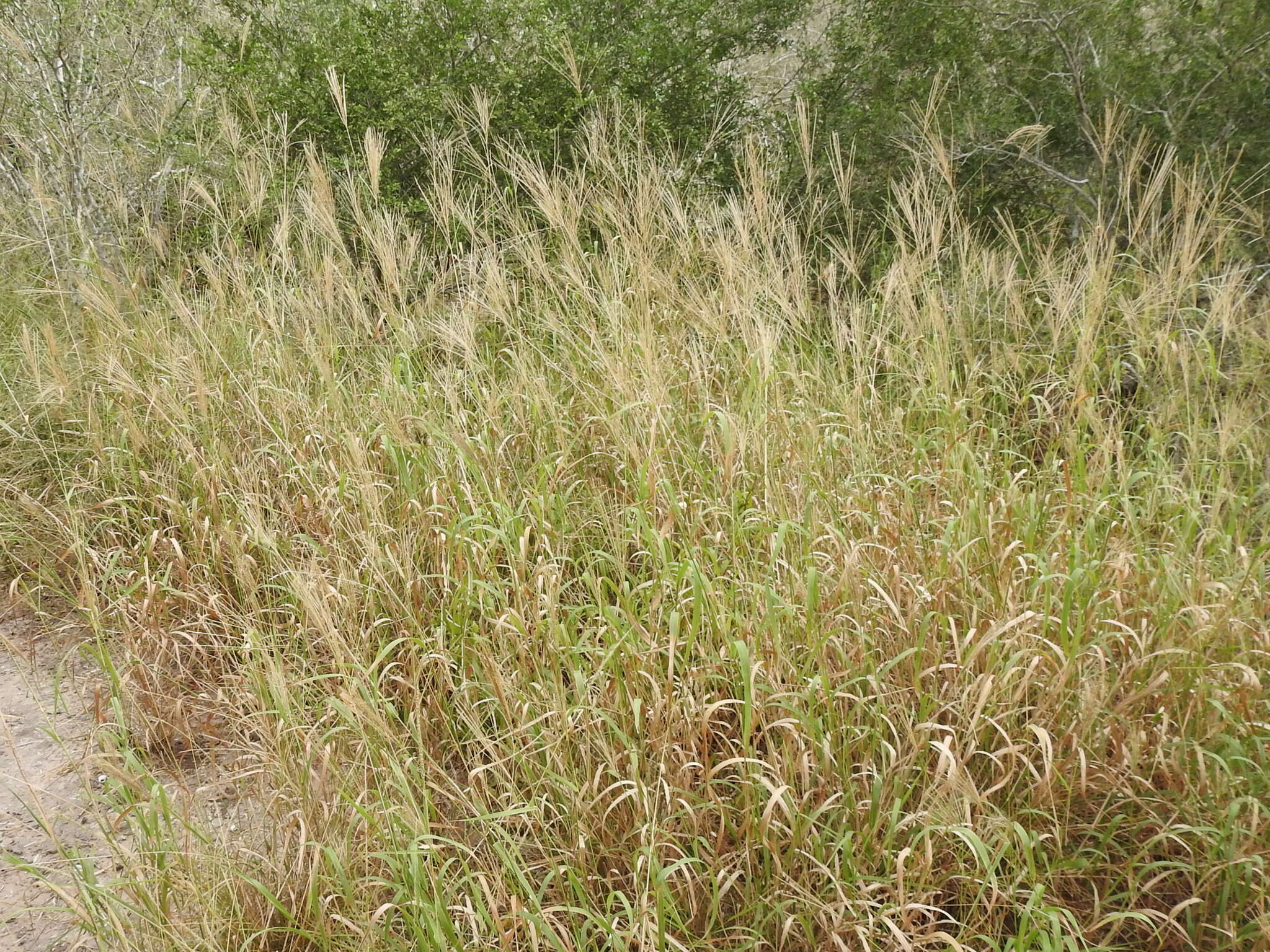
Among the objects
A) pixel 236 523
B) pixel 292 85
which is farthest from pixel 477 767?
pixel 292 85

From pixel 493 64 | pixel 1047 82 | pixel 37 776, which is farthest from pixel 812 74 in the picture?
pixel 37 776

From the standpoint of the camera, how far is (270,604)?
10.0 feet

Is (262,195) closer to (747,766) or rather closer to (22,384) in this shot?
(22,384)

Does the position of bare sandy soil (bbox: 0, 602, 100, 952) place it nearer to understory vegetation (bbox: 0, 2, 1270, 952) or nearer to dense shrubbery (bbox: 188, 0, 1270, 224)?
understory vegetation (bbox: 0, 2, 1270, 952)

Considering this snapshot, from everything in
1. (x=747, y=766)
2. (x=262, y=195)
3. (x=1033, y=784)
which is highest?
(x=262, y=195)

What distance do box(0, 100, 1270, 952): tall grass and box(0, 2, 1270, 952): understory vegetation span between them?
0.06 feet

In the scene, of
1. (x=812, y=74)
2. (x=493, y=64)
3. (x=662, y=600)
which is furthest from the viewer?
(x=812, y=74)

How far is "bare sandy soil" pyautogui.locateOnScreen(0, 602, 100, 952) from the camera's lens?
2.20 meters

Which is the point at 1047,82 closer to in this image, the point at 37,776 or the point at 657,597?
the point at 657,597

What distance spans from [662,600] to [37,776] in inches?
70.3

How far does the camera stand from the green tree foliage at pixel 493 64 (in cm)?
514

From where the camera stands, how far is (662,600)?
248cm

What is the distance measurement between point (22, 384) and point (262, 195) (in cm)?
135

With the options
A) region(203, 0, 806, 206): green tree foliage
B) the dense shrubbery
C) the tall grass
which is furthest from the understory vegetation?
region(203, 0, 806, 206): green tree foliage
